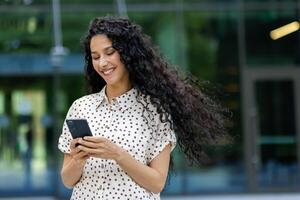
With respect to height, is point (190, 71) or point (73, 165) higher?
point (190, 71)

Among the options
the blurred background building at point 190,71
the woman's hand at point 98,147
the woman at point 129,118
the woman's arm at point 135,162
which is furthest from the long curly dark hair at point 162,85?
the blurred background building at point 190,71

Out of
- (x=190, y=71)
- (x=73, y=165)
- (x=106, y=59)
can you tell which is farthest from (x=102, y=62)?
(x=190, y=71)

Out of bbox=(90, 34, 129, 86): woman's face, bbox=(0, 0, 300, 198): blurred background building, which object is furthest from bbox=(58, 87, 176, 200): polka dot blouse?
bbox=(0, 0, 300, 198): blurred background building

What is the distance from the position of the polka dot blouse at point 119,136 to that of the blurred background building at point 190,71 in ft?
35.8

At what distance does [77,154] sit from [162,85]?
0.43 m

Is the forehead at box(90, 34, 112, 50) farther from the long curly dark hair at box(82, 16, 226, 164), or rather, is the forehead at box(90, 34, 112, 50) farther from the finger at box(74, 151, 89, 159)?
the finger at box(74, 151, 89, 159)

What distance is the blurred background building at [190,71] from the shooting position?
44.4ft

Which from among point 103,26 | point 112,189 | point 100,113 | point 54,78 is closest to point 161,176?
point 112,189

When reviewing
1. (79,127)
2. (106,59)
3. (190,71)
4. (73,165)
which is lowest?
(73,165)

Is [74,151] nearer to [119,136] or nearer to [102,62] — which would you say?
[119,136]

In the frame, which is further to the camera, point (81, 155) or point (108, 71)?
point (108, 71)

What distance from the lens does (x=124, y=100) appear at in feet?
7.92

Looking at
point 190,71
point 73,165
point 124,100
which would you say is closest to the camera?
point 73,165

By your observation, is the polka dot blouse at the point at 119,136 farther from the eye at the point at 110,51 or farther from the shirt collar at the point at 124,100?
the eye at the point at 110,51
